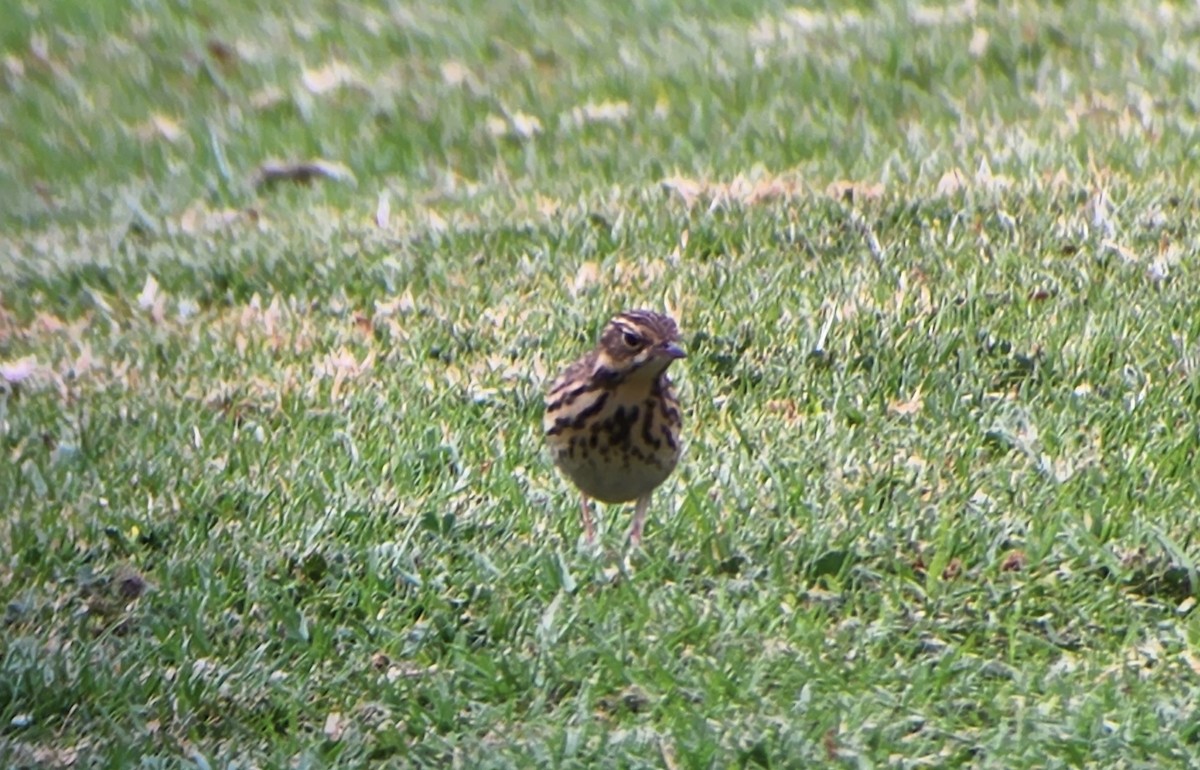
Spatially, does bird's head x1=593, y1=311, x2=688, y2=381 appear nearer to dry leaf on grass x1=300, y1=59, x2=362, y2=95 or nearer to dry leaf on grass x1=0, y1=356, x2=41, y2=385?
dry leaf on grass x1=0, y1=356, x2=41, y2=385

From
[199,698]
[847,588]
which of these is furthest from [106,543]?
[847,588]

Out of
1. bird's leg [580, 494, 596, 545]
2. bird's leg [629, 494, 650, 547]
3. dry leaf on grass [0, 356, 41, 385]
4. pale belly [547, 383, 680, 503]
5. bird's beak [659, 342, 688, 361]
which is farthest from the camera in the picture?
dry leaf on grass [0, 356, 41, 385]

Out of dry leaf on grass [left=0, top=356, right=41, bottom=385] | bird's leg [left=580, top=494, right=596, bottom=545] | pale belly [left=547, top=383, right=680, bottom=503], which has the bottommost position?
dry leaf on grass [left=0, top=356, right=41, bottom=385]

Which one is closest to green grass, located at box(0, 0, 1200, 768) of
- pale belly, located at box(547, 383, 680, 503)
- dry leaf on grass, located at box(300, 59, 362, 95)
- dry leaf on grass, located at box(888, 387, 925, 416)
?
dry leaf on grass, located at box(888, 387, 925, 416)

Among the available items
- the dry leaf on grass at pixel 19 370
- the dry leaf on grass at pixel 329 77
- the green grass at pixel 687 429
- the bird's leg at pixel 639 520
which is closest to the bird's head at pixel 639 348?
the bird's leg at pixel 639 520

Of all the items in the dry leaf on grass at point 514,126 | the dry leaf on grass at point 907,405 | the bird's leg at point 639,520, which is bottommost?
the dry leaf on grass at point 514,126

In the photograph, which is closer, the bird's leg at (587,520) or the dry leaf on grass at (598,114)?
the bird's leg at (587,520)

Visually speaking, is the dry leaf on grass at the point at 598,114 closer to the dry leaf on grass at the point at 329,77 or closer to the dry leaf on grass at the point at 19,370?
the dry leaf on grass at the point at 329,77
